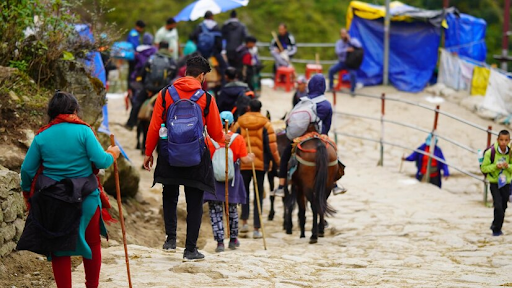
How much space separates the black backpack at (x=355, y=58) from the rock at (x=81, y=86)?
11614mm

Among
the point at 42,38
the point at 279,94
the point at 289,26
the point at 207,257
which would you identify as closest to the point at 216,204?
the point at 207,257

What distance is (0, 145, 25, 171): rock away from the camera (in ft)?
26.8

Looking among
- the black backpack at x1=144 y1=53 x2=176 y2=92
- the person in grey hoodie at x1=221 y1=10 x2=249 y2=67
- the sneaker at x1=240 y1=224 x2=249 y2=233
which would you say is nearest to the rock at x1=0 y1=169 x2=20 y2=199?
the sneaker at x1=240 y1=224 x2=249 y2=233

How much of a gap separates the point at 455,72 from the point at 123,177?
12982 mm

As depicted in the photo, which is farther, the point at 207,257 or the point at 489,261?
the point at 489,261

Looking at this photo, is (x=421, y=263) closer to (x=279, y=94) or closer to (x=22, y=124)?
(x=22, y=124)

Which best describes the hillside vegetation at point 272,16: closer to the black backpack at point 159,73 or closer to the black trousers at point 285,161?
the black backpack at point 159,73

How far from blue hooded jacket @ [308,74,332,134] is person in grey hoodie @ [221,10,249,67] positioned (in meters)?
7.94

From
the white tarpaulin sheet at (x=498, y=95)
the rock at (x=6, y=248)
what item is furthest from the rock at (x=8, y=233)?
the white tarpaulin sheet at (x=498, y=95)

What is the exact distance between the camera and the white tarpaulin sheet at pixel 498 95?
19281mm

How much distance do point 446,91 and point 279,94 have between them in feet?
14.1

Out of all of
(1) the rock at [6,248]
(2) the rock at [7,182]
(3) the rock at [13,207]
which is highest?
(2) the rock at [7,182]

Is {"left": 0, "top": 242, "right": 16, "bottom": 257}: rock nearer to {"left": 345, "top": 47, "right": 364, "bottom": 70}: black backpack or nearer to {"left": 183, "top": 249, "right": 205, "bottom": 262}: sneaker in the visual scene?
{"left": 183, "top": 249, "right": 205, "bottom": 262}: sneaker

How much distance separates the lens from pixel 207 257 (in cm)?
807
